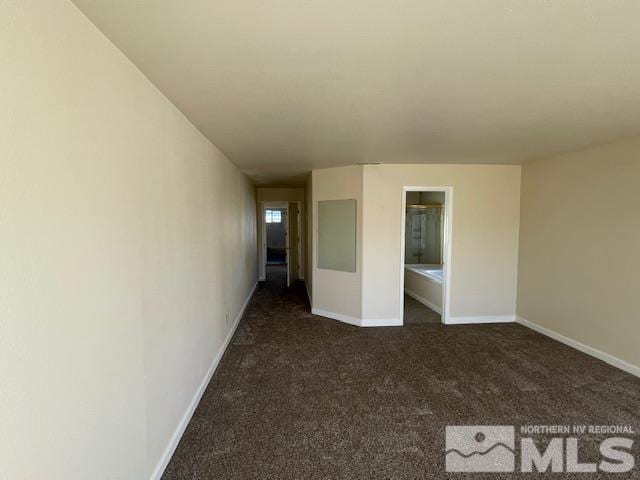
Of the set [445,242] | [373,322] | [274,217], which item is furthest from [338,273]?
[274,217]

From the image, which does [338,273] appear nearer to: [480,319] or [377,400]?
[480,319]

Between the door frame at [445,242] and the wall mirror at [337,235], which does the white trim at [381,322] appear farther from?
the wall mirror at [337,235]

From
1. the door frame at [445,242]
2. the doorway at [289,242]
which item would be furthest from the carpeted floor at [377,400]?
the doorway at [289,242]

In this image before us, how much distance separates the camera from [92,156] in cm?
125

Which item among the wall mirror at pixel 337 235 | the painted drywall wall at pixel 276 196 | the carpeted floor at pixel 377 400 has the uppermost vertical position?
the painted drywall wall at pixel 276 196

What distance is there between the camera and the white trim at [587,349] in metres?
3.07

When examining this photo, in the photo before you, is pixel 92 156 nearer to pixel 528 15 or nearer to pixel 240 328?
pixel 528 15

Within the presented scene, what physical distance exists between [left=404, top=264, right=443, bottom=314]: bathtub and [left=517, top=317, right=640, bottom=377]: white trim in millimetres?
1194

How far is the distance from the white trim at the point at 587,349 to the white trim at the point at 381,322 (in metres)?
1.75

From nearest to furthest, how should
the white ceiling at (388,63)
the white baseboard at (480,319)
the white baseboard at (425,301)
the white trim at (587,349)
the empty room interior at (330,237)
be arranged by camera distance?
the empty room interior at (330,237) < the white ceiling at (388,63) < the white trim at (587,349) < the white baseboard at (480,319) < the white baseboard at (425,301)

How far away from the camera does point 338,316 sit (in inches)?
187

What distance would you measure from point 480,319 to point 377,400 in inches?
108

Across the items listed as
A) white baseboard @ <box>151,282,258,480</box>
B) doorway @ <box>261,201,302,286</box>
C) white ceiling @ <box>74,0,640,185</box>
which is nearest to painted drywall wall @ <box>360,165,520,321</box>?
white ceiling @ <box>74,0,640,185</box>

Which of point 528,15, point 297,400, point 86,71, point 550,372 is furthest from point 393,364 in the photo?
point 86,71
